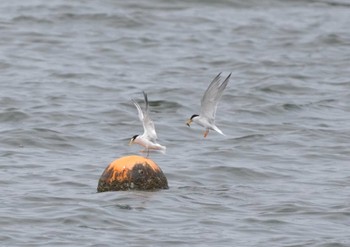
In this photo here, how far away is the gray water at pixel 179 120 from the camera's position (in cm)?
1180

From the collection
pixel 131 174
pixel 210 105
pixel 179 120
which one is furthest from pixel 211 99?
pixel 179 120

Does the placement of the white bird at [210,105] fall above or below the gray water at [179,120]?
above

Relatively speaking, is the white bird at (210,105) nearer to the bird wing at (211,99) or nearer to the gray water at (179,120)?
the bird wing at (211,99)

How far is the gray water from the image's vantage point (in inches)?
464

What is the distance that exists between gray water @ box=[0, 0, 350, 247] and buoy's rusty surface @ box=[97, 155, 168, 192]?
0.40 feet

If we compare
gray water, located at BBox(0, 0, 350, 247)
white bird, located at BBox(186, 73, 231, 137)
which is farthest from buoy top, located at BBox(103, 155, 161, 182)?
white bird, located at BBox(186, 73, 231, 137)

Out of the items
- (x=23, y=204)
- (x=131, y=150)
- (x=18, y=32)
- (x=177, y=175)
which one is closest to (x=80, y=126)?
(x=131, y=150)

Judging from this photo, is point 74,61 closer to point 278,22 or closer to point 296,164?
point 278,22

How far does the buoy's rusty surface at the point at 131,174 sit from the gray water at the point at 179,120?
Result: 12cm

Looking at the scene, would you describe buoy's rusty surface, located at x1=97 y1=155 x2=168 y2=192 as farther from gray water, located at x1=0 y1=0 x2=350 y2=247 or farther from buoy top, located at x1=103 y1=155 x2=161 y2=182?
gray water, located at x1=0 y1=0 x2=350 y2=247

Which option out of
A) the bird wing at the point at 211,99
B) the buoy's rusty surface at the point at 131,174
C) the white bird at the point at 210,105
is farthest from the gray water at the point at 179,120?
the bird wing at the point at 211,99

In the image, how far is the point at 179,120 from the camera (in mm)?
18375

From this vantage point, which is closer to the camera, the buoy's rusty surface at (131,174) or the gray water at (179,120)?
the gray water at (179,120)

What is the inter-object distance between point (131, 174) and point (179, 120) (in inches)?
238
